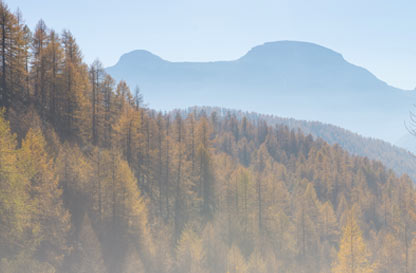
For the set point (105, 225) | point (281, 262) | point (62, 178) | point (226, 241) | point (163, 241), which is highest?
point (62, 178)

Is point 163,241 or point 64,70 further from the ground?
point 64,70

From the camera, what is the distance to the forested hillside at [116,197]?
24516mm

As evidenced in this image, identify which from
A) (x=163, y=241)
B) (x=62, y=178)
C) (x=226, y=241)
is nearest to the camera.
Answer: (x=62, y=178)

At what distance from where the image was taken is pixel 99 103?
47469 millimetres

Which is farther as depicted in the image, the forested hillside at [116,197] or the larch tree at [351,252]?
the larch tree at [351,252]

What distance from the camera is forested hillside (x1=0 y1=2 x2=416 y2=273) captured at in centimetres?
2452

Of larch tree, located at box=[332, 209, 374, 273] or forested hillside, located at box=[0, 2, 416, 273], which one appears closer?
forested hillside, located at box=[0, 2, 416, 273]

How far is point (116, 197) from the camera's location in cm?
3247

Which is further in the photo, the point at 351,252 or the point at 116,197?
the point at 351,252

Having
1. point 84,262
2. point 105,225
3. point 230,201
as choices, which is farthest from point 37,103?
point 230,201

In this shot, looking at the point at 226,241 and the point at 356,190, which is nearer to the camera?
the point at 226,241

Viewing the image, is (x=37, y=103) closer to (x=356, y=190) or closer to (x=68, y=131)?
(x=68, y=131)

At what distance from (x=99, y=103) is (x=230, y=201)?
2445 cm

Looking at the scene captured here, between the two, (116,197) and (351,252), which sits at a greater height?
(116,197)
